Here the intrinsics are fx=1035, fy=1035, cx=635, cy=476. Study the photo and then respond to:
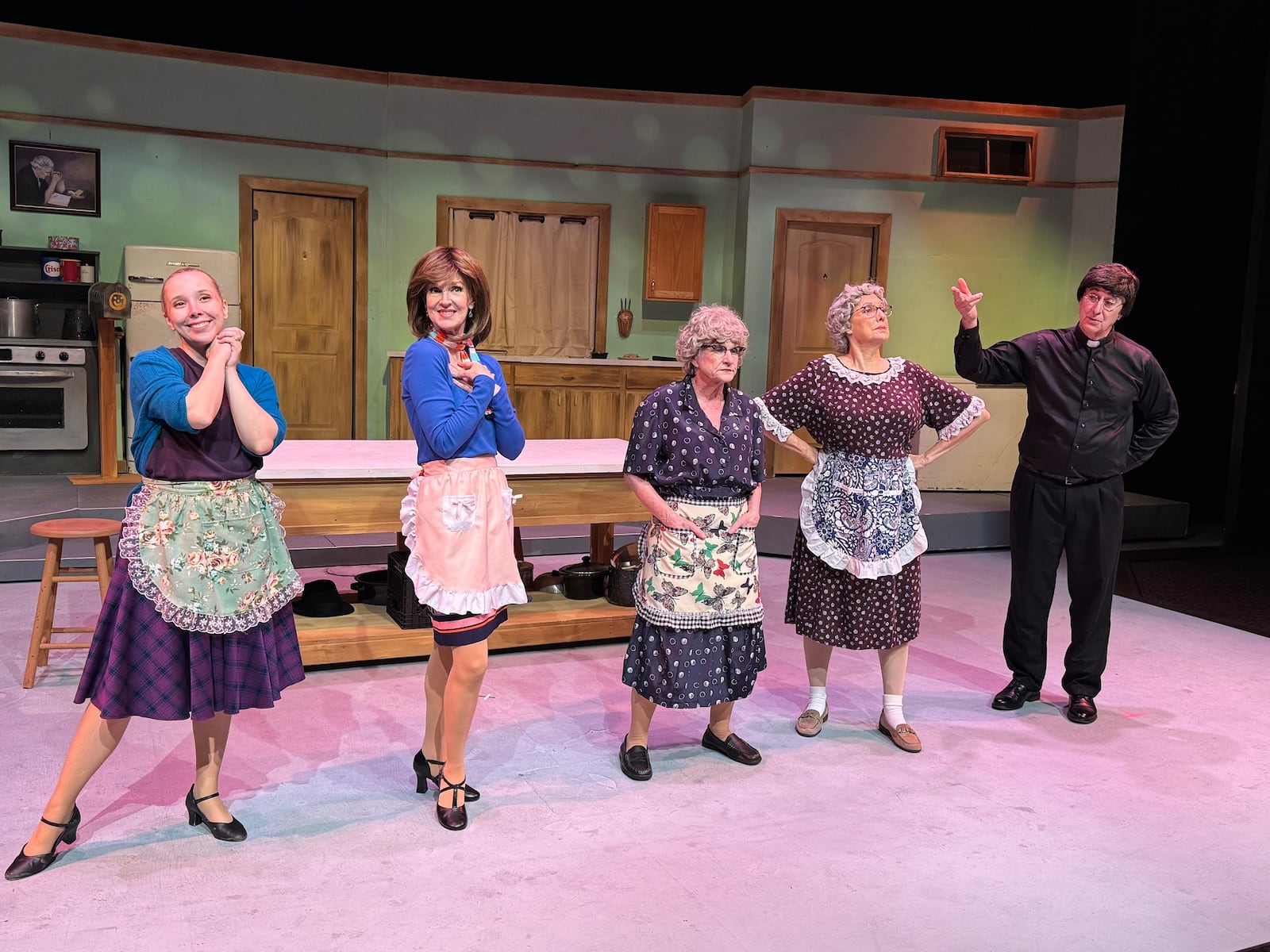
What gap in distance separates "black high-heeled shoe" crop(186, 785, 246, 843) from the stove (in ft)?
17.9

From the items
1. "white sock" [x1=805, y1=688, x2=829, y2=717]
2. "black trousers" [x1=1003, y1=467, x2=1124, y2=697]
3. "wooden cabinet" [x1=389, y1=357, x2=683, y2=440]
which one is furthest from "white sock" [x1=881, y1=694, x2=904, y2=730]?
"wooden cabinet" [x1=389, y1=357, x2=683, y2=440]

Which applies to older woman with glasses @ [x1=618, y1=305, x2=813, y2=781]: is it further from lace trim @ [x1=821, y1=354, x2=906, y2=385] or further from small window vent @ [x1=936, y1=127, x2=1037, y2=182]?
small window vent @ [x1=936, y1=127, x2=1037, y2=182]

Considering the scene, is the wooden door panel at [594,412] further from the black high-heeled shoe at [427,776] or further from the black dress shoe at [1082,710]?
the black high-heeled shoe at [427,776]

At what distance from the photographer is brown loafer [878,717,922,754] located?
130 inches

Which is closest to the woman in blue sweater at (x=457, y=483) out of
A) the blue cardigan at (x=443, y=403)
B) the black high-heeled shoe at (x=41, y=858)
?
the blue cardigan at (x=443, y=403)

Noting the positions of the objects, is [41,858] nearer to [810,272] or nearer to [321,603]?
[321,603]

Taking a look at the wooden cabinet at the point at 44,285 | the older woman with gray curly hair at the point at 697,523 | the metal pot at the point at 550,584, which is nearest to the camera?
the older woman with gray curly hair at the point at 697,523

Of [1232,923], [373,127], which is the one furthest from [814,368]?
[373,127]

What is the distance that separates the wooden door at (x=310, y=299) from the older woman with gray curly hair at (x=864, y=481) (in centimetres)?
566

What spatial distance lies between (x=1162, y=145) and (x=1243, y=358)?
1579 millimetres

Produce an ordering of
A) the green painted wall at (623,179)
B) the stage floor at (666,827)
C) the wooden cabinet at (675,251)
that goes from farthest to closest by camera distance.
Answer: the wooden cabinet at (675,251), the green painted wall at (623,179), the stage floor at (666,827)

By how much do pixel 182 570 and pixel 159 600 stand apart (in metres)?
0.08

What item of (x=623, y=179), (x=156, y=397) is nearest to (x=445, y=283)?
(x=156, y=397)

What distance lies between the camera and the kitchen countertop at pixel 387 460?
11.9ft
